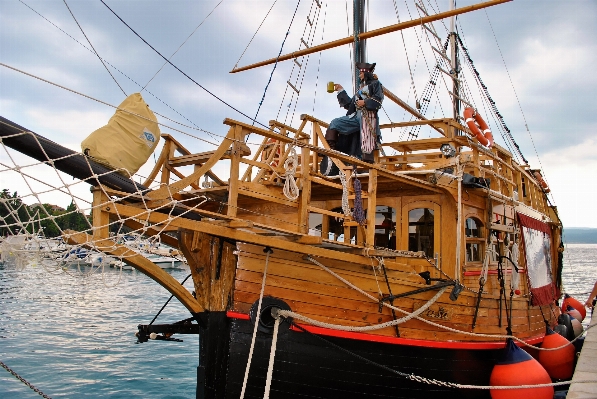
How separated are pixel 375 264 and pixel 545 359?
5987 mm

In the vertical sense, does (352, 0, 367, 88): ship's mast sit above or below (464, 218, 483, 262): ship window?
above

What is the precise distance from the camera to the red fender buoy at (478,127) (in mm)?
9038

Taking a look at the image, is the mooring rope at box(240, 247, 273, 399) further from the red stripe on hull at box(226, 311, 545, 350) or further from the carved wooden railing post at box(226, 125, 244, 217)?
the carved wooden railing post at box(226, 125, 244, 217)

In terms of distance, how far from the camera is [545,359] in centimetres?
1020

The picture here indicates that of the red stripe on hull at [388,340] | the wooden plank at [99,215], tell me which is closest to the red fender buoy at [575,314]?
the red stripe on hull at [388,340]

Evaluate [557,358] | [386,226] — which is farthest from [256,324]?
[557,358]

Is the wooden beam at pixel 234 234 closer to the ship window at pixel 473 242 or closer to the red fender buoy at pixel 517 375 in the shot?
the ship window at pixel 473 242

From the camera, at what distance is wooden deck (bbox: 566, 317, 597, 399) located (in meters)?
5.77

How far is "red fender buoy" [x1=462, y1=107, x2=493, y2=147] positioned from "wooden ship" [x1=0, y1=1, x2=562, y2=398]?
0.66 meters

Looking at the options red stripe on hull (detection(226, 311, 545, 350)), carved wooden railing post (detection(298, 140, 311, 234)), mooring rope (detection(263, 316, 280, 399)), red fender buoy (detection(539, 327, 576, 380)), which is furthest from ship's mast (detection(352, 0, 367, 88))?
mooring rope (detection(263, 316, 280, 399))

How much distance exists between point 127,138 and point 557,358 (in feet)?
31.6

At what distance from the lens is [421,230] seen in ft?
27.2

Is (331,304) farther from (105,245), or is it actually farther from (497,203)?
(497,203)

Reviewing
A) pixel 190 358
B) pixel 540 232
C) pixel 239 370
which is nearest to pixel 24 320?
pixel 190 358
